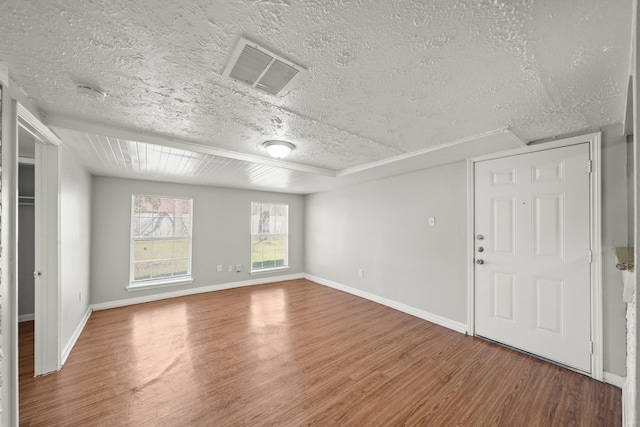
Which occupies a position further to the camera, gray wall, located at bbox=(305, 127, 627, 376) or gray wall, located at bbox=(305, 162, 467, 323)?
gray wall, located at bbox=(305, 162, 467, 323)

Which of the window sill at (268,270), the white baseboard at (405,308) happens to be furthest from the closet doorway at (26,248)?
the white baseboard at (405,308)

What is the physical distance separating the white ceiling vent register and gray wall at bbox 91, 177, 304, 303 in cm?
389

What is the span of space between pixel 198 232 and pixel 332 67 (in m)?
4.41

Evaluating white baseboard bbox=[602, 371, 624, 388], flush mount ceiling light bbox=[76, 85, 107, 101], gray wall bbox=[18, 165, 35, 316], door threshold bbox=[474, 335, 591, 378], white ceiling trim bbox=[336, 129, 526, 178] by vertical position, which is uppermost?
flush mount ceiling light bbox=[76, 85, 107, 101]

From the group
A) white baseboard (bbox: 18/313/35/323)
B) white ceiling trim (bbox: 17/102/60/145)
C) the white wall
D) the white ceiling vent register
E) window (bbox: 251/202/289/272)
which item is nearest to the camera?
the white ceiling vent register

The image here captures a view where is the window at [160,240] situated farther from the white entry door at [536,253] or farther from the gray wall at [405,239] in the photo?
the white entry door at [536,253]

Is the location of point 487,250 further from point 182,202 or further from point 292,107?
point 182,202

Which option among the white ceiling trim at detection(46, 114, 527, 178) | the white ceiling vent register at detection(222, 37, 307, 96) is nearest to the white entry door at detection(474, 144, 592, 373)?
the white ceiling trim at detection(46, 114, 527, 178)

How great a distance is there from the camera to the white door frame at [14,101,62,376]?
221 centimetres

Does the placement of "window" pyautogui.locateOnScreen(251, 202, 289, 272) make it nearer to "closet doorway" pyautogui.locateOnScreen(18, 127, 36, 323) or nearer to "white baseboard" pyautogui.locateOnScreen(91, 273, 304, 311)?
"white baseboard" pyautogui.locateOnScreen(91, 273, 304, 311)

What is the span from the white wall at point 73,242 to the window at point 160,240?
73cm

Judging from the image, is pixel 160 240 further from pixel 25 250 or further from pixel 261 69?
pixel 261 69

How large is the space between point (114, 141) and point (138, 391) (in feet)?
7.51

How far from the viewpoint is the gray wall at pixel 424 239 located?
212 centimetres
